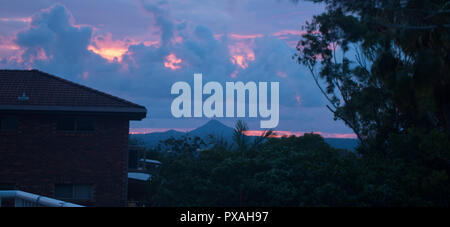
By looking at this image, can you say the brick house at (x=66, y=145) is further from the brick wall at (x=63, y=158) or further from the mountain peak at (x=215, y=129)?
the mountain peak at (x=215, y=129)

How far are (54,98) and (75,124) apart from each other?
1.41 metres

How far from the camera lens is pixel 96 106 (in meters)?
16.4

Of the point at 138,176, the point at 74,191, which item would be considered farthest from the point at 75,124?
the point at 138,176

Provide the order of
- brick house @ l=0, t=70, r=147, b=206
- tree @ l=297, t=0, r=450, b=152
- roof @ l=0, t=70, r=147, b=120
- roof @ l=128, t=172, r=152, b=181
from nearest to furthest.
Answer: tree @ l=297, t=0, r=450, b=152, roof @ l=0, t=70, r=147, b=120, brick house @ l=0, t=70, r=147, b=206, roof @ l=128, t=172, r=152, b=181

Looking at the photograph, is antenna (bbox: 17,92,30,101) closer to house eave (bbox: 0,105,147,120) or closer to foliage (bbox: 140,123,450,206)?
house eave (bbox: 0,105,147,120)

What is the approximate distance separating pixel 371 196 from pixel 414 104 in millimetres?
4758

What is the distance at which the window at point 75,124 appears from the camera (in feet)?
55.1

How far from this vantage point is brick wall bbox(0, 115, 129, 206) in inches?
648

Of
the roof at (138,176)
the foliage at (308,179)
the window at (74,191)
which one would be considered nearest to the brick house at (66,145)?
the window at (74,191)

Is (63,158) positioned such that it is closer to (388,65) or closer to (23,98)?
(23,98)

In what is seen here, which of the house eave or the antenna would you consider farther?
the antenna

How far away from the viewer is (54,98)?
16906mm

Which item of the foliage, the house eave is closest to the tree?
the foliage

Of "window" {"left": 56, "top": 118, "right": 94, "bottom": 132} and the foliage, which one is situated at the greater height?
"window" {"left": 56, "top": 118, "right": 94, "bottom": 132}
